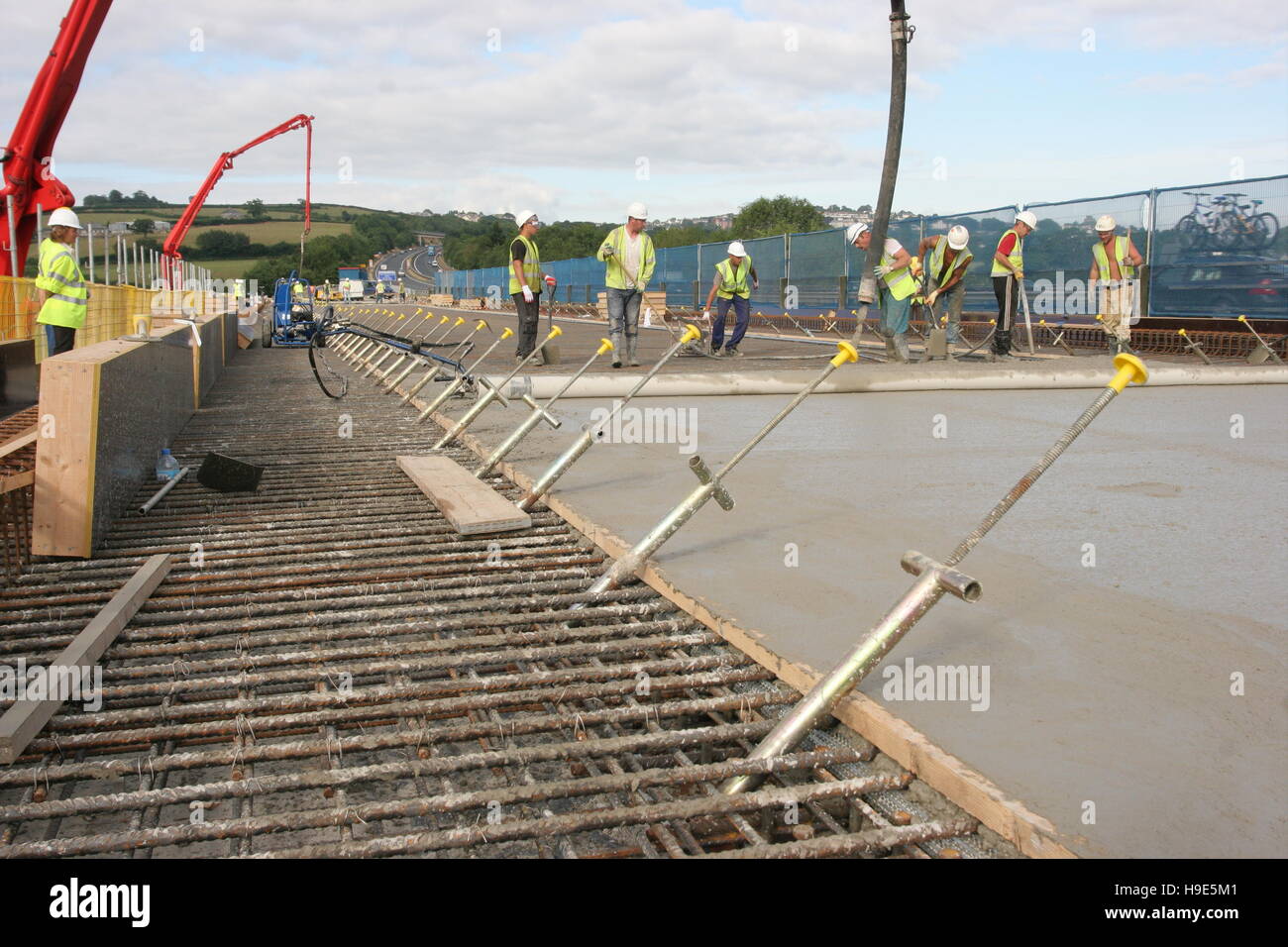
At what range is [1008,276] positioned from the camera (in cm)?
1379

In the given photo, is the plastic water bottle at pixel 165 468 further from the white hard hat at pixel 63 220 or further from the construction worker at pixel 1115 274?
the construction worker at pixel 1115 274

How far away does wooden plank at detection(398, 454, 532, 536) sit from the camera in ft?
16.9

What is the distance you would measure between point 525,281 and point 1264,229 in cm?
931

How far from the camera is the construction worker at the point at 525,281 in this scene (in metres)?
12.6

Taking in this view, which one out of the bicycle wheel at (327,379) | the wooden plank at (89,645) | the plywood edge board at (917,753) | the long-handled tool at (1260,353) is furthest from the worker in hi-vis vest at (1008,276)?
the wooden plank at (89,645)

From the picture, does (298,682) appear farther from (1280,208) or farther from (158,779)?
(1280,208)

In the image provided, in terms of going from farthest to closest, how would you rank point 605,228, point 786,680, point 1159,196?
point 605,228
point 1159,196
point 786,680

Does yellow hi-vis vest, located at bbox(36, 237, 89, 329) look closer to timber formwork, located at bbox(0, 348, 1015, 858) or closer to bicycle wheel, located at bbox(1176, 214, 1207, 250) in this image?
timber formwork, located at bbox(0, 348, 1015, 858)

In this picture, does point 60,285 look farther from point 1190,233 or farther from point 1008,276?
point 1190,233

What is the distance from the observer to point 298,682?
3.46 metres

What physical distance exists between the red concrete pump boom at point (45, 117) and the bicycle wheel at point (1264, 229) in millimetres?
15790
